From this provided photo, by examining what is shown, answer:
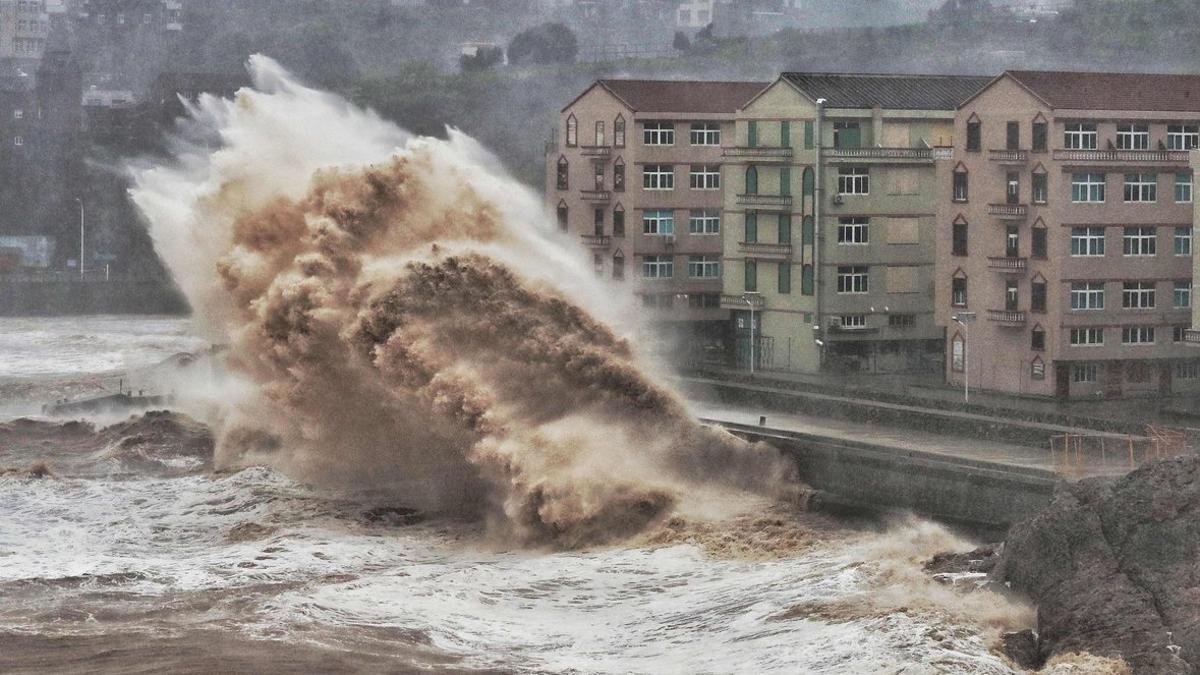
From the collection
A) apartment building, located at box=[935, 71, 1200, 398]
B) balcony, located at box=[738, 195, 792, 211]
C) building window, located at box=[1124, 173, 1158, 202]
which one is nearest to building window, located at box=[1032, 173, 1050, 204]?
apartment building, located at box=[935, 71, 1200, 398]

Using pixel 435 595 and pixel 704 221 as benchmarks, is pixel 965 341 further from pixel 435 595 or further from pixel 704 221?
pixel 435 595

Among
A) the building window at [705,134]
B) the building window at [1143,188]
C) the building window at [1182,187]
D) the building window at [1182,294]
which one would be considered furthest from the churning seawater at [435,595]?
the building window at [705,134]

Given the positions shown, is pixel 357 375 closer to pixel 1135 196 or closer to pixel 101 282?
pixel 1135 196

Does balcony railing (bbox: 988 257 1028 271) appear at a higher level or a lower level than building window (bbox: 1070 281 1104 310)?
higher

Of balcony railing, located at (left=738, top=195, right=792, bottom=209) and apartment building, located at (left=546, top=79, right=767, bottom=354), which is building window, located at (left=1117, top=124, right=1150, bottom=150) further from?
apartment building, located at (left=546, top=79, right=767, bottom=354)

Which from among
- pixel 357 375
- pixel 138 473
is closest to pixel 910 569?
pixel 357 375

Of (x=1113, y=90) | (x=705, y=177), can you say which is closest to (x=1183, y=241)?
(x=1113, y=90)

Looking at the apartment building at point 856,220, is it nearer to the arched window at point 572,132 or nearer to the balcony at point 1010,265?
the balcony at point 1010,265
